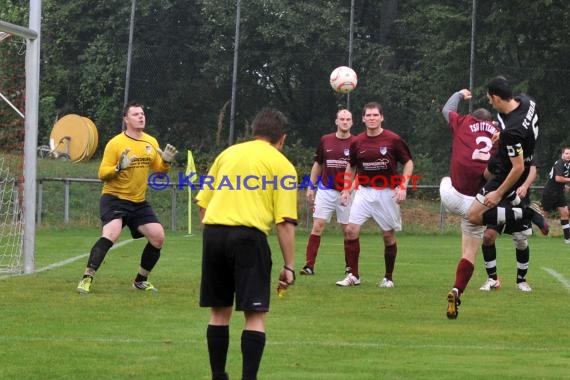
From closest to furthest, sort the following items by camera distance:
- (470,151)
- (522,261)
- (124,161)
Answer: (470,151)
(124,161)
(522,261)

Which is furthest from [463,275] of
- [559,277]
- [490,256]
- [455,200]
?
[559,277]

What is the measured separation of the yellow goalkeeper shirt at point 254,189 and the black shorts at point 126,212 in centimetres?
535

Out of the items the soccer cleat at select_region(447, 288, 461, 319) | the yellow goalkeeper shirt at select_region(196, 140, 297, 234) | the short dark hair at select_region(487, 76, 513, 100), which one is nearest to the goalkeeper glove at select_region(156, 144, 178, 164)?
the soccer cleat at select_region(447, 288, 461, 319)

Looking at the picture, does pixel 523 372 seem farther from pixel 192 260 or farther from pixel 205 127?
pixel 205 127

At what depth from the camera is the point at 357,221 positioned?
1368 cm

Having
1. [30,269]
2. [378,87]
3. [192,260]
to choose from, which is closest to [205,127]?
[378,87]

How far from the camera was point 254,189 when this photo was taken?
703 cm

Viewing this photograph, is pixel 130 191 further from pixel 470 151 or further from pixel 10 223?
pixel 10 223

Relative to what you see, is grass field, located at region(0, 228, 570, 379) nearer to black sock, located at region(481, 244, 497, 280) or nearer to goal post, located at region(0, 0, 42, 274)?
black sock, located at region(481, 244, 497, 280)

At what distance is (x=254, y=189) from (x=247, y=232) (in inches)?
10.1

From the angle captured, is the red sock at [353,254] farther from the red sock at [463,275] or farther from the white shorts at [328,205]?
the red sock at [463,275]

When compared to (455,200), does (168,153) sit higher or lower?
higher

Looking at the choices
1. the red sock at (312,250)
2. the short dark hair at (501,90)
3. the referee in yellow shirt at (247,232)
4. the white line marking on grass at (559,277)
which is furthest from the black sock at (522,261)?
the referee in yellow shirt at (247,232)

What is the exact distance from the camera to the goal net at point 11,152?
15.1 meters
